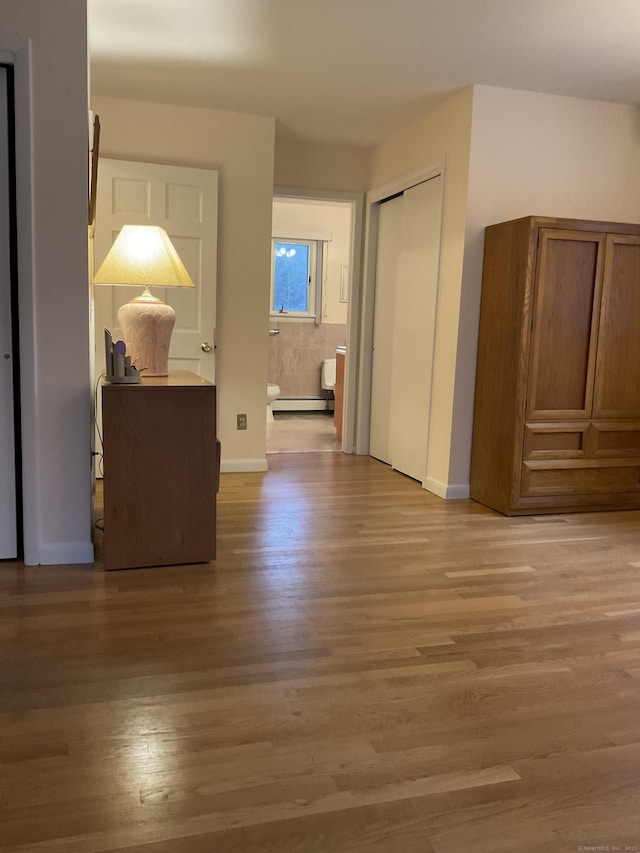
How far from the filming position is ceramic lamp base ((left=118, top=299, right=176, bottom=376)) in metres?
3.09

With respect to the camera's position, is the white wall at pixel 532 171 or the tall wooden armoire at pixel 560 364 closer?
the tall wooden armoire at pixel 560 364

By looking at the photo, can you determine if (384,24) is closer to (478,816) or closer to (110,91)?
(110,91)

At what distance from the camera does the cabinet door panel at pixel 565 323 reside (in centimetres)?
373

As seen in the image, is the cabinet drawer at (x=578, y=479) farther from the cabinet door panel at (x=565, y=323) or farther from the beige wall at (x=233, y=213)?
the beige wall at (x=233, y=213)

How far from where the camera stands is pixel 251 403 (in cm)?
483

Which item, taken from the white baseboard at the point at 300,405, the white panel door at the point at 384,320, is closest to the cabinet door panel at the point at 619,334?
the white panel door at the point at 384,320

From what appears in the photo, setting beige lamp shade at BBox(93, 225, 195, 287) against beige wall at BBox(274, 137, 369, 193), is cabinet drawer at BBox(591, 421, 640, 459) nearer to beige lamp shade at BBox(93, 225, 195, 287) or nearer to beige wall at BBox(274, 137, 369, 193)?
beige lamp shade at BBox(93, 225, 195, 287)

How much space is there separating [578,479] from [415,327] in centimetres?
153

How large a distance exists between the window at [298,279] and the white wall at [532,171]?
14.1ft

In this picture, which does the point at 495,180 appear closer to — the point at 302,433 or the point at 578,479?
the point at 578,479

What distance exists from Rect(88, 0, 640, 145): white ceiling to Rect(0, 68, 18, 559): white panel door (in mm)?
953

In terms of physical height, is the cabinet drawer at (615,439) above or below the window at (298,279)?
below

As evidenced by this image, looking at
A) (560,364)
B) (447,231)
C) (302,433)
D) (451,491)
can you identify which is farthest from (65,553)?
(302,433)

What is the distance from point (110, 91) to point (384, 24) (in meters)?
1.90
